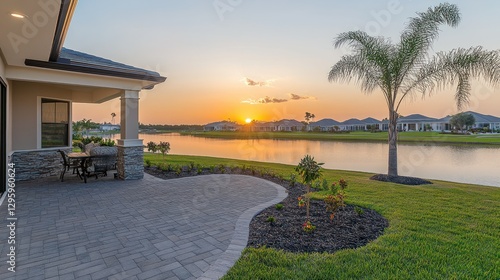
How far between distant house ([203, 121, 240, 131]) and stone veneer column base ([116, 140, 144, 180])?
253 feet

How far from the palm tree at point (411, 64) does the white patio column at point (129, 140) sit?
7220mm

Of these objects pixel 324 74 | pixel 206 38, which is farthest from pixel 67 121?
pixel 324 74

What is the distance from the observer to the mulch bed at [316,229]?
3506mm

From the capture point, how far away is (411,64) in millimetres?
9141

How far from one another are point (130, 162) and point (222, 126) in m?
88.9

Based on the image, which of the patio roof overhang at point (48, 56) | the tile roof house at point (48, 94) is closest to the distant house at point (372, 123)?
the tile roof house at point (48, 94)

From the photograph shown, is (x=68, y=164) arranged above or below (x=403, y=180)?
above

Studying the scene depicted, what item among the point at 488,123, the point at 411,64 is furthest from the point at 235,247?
the point at 488,123

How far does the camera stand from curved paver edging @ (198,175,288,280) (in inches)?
109

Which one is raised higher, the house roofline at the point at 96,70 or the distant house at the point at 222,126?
the distant house at the point at 222,126

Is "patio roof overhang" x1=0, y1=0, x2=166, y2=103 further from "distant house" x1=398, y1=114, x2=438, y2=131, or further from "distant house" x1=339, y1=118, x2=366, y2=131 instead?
"distant house" x1=339, y1=118, x2=366, y2=131

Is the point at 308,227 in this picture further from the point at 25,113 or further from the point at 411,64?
the point at 25,113

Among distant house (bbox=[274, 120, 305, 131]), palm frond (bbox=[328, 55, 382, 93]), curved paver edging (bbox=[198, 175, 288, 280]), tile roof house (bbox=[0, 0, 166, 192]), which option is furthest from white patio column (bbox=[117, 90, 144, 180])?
distant house (bbox=[274, 120, 305, 131])

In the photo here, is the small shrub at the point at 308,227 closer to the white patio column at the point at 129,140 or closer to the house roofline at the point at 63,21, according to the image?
the house roofline at the point at 63,21
